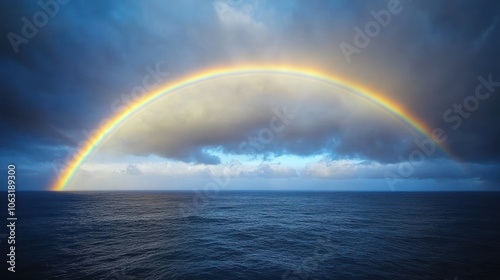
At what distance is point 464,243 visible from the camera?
40188mm

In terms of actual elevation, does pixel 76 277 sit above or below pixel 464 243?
above

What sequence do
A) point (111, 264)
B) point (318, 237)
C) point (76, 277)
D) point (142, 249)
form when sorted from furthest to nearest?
point (318, 237), point (142, 249), point (111, 264), point (76, 277)

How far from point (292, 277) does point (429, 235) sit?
3817cm

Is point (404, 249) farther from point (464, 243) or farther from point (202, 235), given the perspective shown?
point (202, 235)

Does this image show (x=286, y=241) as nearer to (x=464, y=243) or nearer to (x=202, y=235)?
(x=202, y=235)

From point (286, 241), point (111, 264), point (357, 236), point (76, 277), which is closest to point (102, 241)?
point (111, 264)

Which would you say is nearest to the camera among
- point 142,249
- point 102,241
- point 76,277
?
point 76,277

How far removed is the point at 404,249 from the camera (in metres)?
36.1

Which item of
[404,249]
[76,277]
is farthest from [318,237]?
[76,277]

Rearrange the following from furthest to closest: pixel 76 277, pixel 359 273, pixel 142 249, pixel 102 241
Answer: pixel 102 241
pixel 142 249
pixel 359 273
pixel 76 277

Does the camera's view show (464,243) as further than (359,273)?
Yes

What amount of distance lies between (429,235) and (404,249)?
614 inches

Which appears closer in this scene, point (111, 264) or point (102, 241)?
point (111, 264)

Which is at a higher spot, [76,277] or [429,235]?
[76,277]
